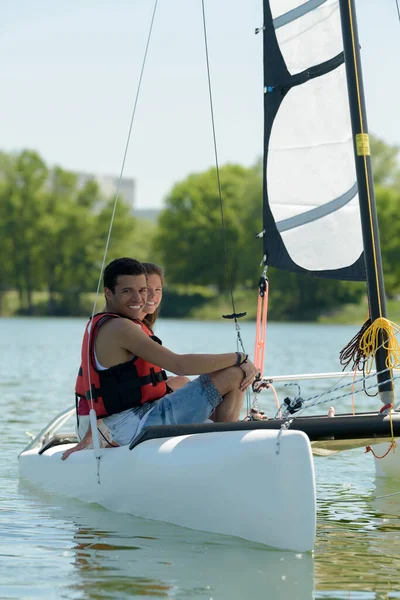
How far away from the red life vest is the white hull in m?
0.22

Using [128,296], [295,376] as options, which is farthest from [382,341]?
[128,296]

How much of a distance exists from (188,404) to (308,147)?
2003 millimetres

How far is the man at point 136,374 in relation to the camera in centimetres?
486

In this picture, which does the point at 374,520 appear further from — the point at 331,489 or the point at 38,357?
the point at 38,357

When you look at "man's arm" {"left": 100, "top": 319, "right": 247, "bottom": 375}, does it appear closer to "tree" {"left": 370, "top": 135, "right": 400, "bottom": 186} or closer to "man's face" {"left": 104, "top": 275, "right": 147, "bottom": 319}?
"man's face" {"left": 104, "top": 275, "right": 147, "bottom": 319}

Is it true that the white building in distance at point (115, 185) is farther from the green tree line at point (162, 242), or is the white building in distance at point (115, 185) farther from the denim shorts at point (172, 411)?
the denim shorts at point (172, 411)

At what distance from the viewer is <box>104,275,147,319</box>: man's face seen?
5078 millimetres

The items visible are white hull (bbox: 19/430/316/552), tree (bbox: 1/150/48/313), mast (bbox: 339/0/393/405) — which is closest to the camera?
white hull (bbox: 19/430/316/552)

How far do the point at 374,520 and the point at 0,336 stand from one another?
2777 cm

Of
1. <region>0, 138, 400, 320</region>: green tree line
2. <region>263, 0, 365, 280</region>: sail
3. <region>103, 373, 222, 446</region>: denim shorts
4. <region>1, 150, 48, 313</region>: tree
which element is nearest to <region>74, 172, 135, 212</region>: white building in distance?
<region>0, 138, 400, 320</region>: green tree line

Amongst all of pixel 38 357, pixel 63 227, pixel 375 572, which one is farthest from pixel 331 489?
pixel 63 227

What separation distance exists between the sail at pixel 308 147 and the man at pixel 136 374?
1.39 metres

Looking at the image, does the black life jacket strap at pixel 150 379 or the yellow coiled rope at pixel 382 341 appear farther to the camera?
the yellow coiled rope at pixel 382 341

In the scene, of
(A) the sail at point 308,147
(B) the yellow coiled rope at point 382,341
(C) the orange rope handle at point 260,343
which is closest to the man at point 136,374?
(B) the yellow coiled rope at point 382,341
